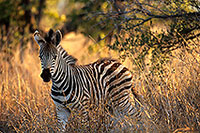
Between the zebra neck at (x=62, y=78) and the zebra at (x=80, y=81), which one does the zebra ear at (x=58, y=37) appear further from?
the zebra neck at (x=62, y=78)

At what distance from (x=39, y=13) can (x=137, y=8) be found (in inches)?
330

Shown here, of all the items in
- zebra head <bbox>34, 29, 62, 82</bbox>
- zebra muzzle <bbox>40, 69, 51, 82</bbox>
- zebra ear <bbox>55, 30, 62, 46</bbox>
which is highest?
zebra ear <bbox>55, 30, 62, 46</bbox>

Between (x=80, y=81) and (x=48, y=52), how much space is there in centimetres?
Result: 79

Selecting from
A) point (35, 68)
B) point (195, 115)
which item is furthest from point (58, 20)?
point (195, 115)

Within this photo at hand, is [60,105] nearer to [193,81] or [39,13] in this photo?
[193,81]

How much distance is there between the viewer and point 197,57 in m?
4.54

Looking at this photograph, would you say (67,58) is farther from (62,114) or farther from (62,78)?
(62,114)

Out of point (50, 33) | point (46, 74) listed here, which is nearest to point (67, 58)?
point (50, 33)

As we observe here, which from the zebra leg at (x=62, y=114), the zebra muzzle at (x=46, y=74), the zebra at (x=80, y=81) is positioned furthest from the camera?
the zebra leg at (x=62, y=114)

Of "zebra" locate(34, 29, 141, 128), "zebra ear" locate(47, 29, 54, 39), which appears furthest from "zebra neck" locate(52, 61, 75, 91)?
"zebra ear" locate(47, 29, 54, 39)

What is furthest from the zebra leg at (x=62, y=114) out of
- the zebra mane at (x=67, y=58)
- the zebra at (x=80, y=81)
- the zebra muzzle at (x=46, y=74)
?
the zebra mane at (x=67, y=58)

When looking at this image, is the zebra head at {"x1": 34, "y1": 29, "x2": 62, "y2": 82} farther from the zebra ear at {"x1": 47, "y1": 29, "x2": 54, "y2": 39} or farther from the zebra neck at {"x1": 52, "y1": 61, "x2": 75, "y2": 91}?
the zebra neck at {"x1": 52, "y1": 61, "x2": 75, "y2": 91}

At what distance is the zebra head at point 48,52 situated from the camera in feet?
13.3

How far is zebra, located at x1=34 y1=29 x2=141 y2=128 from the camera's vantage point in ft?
13.9
